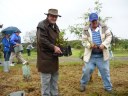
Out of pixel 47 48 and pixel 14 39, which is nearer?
pixel 47 48

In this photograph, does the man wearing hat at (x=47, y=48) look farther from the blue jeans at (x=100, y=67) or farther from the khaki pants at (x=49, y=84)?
the blue jeans at (x=100, y=67)

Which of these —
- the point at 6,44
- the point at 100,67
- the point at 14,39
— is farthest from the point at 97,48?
the point at 14,39

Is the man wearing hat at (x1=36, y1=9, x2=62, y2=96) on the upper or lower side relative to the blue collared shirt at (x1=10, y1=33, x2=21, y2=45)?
lower

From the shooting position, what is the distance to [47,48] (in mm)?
8094

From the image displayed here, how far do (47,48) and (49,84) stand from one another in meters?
0.88

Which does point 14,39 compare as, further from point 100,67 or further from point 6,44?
point 100,67

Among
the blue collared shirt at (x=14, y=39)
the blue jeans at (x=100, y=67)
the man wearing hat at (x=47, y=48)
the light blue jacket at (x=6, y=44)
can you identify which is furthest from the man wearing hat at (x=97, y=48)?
the blue collared shirt at (x=14, y=39)

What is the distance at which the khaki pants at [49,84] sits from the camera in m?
8.16

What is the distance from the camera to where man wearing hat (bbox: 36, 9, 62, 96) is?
8.01 m

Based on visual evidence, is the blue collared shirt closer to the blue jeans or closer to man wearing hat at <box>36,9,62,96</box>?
the blue jeans

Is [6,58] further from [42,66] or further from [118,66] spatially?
[42,66]

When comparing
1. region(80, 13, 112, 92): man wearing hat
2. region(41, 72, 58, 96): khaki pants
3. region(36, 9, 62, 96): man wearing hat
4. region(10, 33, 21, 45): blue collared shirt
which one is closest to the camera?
region(36, 9, 62, 96): man wearing hat

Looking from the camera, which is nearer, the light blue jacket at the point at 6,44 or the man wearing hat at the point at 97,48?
the man wearing hat at the point at 97,48

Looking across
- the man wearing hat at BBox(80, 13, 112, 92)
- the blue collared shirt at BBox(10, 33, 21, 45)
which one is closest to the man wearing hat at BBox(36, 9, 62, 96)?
the man wearing hat at BBox(80, 13, 112, 92)
